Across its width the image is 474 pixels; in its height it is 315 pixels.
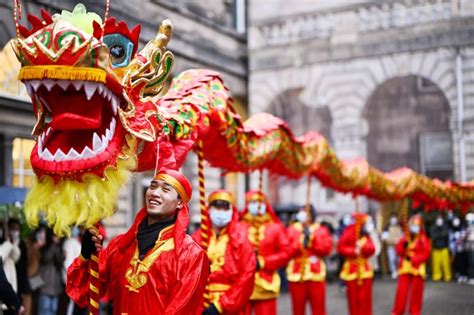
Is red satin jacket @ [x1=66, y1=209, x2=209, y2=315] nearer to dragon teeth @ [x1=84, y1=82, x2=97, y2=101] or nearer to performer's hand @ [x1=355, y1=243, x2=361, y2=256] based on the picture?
dragon teeth @ [x1=84, y1=82, x2=97, y2=101]

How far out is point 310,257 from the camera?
948 cm

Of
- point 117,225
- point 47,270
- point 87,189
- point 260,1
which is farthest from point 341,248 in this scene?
point 260,1

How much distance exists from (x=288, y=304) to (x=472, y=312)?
11.7 ft

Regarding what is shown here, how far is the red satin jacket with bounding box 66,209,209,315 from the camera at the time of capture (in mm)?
4023

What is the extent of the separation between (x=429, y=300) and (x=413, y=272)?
2656 millimetres

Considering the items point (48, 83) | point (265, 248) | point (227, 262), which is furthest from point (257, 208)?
point (48, 83)

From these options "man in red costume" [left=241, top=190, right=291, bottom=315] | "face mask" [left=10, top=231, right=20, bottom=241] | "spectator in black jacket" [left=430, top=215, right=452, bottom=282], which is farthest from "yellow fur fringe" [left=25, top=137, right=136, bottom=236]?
"spectator in black jacket" [left=430, top=215, right=452, bottom=282]

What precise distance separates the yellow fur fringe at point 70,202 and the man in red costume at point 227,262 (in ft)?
5.89

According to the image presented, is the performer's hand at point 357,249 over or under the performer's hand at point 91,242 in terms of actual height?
under

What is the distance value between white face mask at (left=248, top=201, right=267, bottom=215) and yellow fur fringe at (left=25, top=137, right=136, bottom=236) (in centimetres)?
456

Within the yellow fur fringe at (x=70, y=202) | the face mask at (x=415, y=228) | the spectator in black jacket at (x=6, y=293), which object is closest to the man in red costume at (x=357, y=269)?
the face mask at (x=415, y=228)

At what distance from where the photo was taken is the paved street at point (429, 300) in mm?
11562

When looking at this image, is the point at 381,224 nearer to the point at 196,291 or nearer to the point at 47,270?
the point at 47,270

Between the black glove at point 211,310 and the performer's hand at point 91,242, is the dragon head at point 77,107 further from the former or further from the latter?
the black glove at point 211,310
